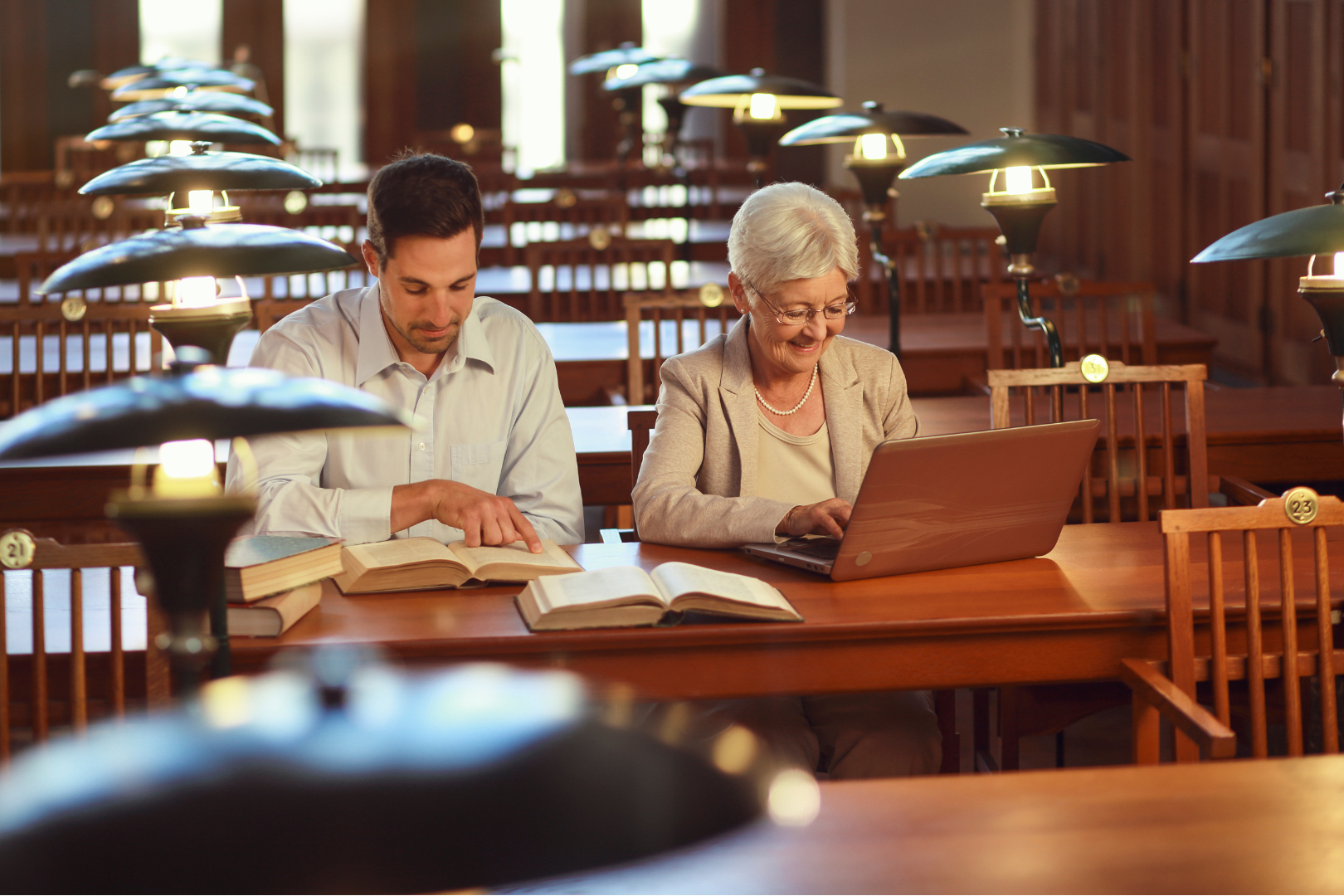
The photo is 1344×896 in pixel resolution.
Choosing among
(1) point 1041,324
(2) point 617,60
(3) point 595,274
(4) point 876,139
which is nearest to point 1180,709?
(1) point 1041,324

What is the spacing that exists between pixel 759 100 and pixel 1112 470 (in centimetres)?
235

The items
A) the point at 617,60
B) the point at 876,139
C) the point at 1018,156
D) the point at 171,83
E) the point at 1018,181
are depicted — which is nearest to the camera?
the point at 1018,156

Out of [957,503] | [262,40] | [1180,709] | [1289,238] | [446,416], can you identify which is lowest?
[1180,709]

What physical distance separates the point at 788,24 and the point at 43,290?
998 centimetres

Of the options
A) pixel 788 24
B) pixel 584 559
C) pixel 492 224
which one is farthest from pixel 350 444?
pixel 788 24

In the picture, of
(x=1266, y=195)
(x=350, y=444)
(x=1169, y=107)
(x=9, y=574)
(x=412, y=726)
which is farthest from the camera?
(x=1169, y=107)

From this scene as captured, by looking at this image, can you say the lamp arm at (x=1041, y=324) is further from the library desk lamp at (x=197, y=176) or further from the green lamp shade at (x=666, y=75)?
the green lamp shade at (x=666, y=75)

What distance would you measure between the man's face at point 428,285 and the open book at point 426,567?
1.18 ft

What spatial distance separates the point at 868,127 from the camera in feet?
11.7

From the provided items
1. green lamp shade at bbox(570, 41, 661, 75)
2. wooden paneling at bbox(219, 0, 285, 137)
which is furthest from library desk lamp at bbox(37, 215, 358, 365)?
wooden paneling at bbox(219, 0, 285, 137)

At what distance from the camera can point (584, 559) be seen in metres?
2.03

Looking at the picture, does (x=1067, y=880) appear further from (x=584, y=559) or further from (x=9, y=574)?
(x=9, y=574)

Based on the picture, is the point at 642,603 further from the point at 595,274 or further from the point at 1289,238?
the point at 595,274

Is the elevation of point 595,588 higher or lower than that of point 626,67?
lower
